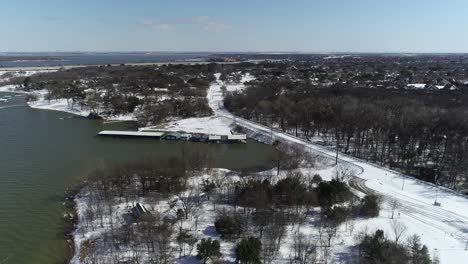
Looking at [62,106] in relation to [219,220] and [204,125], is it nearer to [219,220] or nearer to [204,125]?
[204,125]

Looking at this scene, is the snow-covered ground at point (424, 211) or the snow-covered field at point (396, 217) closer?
the snow-covered field at point (396, 217)

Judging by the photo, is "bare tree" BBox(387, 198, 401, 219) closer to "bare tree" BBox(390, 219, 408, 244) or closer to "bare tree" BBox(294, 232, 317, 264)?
"bare tree" BBox(390, 219, 408, 244)

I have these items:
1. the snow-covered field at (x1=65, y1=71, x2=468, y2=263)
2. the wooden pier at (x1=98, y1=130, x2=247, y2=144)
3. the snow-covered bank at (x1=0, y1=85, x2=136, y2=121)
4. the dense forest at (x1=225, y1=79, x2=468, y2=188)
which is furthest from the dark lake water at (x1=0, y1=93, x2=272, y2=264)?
the dense forest at (x1=225, y1=79, x2=468, y2=188)

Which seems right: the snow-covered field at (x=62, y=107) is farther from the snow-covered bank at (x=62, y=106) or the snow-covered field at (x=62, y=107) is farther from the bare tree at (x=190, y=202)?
the bare tree at (x=190, y=202)

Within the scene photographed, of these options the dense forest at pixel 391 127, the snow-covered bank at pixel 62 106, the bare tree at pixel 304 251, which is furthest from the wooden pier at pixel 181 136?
the bare tree at pixel 304 251

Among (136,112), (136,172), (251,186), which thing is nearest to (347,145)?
(251,186)

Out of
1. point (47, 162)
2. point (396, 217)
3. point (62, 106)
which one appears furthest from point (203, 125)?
point (396, 217)
